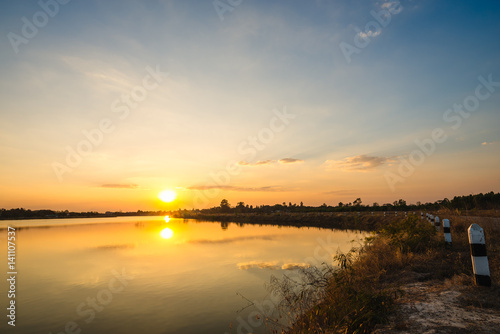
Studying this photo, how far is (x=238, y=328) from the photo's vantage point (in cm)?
755

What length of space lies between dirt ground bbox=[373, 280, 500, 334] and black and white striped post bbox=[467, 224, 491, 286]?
180 millimetres

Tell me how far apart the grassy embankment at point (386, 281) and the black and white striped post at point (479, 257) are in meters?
0.17

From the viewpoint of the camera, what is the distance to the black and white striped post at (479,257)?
5.00 meters

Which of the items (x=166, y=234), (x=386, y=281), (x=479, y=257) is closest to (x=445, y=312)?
(x=479, y=257)

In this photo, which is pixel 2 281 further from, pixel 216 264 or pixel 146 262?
pixel 216 264

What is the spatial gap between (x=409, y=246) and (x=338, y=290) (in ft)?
13.7

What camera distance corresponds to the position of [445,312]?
177 inches

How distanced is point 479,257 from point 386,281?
2.76 meters

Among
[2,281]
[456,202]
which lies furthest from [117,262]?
[456,202]

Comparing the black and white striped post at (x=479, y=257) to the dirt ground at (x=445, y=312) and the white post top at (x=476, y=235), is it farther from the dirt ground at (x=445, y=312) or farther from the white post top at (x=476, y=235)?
the dirt ground at (x=445, y=312)

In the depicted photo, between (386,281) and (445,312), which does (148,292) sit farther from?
(445,312)

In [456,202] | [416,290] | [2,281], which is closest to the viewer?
[416,290]

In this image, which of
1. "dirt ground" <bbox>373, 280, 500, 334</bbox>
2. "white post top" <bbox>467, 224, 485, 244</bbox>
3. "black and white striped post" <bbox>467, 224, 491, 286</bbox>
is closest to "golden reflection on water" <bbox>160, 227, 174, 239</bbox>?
"dirt ground" <bbox>373, 280, 500, 334</bbox>

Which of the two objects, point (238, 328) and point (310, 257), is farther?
point (310, 257)
